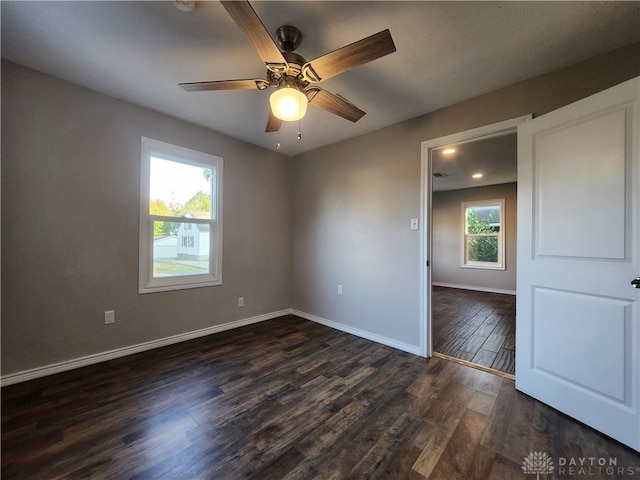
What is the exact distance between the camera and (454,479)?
4.01 feet

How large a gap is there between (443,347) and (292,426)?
1.96 m

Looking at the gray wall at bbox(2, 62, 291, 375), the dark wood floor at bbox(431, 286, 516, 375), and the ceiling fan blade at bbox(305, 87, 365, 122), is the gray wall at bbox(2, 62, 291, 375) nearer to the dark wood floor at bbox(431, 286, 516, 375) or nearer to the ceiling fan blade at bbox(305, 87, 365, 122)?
the ceiling fan blade at bbox(305, 87, 365, 122)

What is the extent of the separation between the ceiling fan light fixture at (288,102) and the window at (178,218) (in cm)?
185

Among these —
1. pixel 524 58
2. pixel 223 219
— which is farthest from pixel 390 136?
pixel 223 219

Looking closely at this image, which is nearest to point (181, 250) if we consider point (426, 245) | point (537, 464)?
point (426, 245)

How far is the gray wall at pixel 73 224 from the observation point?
78.0 inches

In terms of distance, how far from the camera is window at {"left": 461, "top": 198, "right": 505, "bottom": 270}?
583 cm

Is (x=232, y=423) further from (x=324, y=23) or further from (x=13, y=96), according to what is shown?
(x=13, y=96)

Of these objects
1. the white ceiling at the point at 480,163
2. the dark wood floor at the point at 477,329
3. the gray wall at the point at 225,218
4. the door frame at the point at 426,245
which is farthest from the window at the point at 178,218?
the dark wood floor at the point at 477,329

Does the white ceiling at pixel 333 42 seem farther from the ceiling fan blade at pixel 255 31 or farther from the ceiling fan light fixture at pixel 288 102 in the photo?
the ceiling fan light fixture at pixel 288 102

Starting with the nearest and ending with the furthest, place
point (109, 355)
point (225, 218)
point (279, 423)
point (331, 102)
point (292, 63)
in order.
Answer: point (292, 63) < point (279, 423) < point (331, 102) < point (109, 355) < point (225, 218)

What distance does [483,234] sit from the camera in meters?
6.09

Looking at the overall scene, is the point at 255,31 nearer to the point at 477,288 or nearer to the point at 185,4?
the point at 185,4

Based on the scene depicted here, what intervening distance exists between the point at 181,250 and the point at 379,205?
7.83ft
